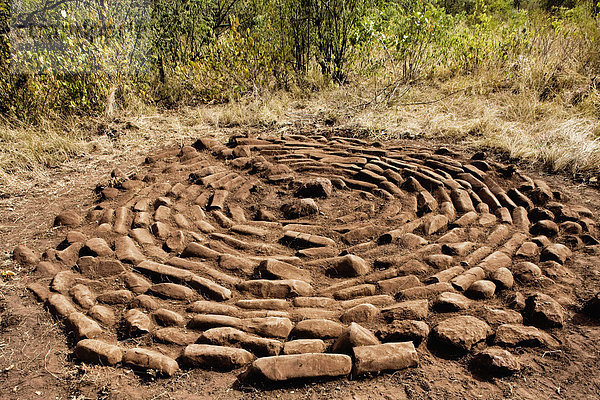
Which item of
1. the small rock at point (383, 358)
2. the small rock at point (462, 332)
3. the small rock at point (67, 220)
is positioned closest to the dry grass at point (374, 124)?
the small rock at point (67, 220)

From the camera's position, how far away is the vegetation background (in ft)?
17.4

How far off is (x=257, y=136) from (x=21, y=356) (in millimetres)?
3766

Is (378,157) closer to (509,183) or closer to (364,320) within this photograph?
(509,183)

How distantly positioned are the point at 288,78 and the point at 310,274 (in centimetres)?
547

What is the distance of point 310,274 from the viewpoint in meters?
2.79

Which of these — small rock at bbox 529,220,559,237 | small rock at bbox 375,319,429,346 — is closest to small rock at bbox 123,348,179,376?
small rock at bbox 375,319,429,346

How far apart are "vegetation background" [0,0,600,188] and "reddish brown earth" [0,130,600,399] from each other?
3.81 feet

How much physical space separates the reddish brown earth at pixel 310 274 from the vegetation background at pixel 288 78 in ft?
3.81

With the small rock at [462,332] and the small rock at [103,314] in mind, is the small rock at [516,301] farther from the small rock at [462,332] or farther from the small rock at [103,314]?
the small rock at [103,314]

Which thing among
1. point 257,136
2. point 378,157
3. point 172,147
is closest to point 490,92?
point 378,157

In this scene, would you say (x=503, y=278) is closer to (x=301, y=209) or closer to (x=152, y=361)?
(x=301, y=209)

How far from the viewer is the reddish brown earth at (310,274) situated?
6.60ft

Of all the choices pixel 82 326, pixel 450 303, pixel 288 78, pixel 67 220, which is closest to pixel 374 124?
pixel 288 78

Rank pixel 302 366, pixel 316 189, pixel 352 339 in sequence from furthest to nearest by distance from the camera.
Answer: pixel 316 189
pixel 352 339
pixel 302 366
